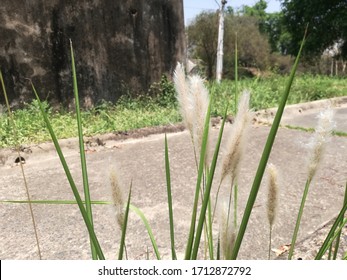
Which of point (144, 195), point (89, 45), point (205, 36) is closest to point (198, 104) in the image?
point (144, 195)

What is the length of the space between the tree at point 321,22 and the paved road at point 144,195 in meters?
12.8

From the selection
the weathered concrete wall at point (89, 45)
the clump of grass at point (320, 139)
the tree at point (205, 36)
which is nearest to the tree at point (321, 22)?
the tree at point (205, 36)

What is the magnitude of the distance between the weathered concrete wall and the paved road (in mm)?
1666

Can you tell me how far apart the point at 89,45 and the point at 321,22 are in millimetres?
13243

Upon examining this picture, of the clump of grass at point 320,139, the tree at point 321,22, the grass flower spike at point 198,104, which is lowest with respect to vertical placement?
the clump of grass at point 320,139

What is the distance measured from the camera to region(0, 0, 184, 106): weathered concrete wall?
4332mm

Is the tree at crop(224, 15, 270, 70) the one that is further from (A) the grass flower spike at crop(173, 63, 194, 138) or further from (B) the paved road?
(A) the grass flower spike at crop(173, 63, 194, 138)

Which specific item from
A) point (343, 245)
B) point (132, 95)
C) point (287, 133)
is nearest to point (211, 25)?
point (132, 95)

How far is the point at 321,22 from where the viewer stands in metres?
14.7

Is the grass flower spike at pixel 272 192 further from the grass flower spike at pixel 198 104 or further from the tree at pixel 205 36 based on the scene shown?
the tree at pixel 205 36

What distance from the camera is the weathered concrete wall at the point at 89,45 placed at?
4332 mm

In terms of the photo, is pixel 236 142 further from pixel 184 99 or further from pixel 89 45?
pixel 89 45

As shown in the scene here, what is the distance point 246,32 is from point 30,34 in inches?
832

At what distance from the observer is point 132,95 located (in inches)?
212
